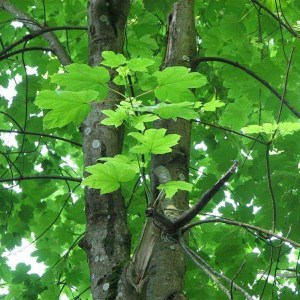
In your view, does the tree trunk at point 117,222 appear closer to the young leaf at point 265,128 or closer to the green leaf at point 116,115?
the green leaf at point 116,115

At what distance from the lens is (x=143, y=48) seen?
10.5ft

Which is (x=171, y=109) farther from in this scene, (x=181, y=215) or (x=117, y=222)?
(x=117, y=222)

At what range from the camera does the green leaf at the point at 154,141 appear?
4.35 ft

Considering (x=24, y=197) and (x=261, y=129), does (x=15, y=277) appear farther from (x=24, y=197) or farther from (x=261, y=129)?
(x=261, y=129)

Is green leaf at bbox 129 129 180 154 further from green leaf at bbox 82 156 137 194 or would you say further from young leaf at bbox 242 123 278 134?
young leaf at bbox 242 123 278 134

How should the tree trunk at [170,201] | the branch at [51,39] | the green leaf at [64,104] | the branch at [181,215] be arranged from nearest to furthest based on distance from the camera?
the branch at [181,215]
the green leaf at [64,104]
the tree trunk at [170,201]
the branch at [51,39]

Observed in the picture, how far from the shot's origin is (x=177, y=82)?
1457 mm

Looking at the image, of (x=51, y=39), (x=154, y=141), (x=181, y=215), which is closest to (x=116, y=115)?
(x=154, y=141)

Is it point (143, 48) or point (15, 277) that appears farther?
point (15, 277)

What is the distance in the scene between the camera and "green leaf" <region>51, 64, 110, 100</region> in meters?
1.44

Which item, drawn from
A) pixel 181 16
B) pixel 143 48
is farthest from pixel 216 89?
pixel 181 16

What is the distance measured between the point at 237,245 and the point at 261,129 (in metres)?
1.51

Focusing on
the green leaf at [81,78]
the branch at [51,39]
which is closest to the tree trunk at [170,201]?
the green leaf at [81,78]

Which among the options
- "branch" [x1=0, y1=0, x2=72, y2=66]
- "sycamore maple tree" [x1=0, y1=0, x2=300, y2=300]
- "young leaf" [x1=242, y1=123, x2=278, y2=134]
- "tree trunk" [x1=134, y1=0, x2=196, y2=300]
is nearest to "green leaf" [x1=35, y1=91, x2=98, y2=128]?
"sycamore maple tree" [x1=0, y1=0, x2=300, y2=300]
